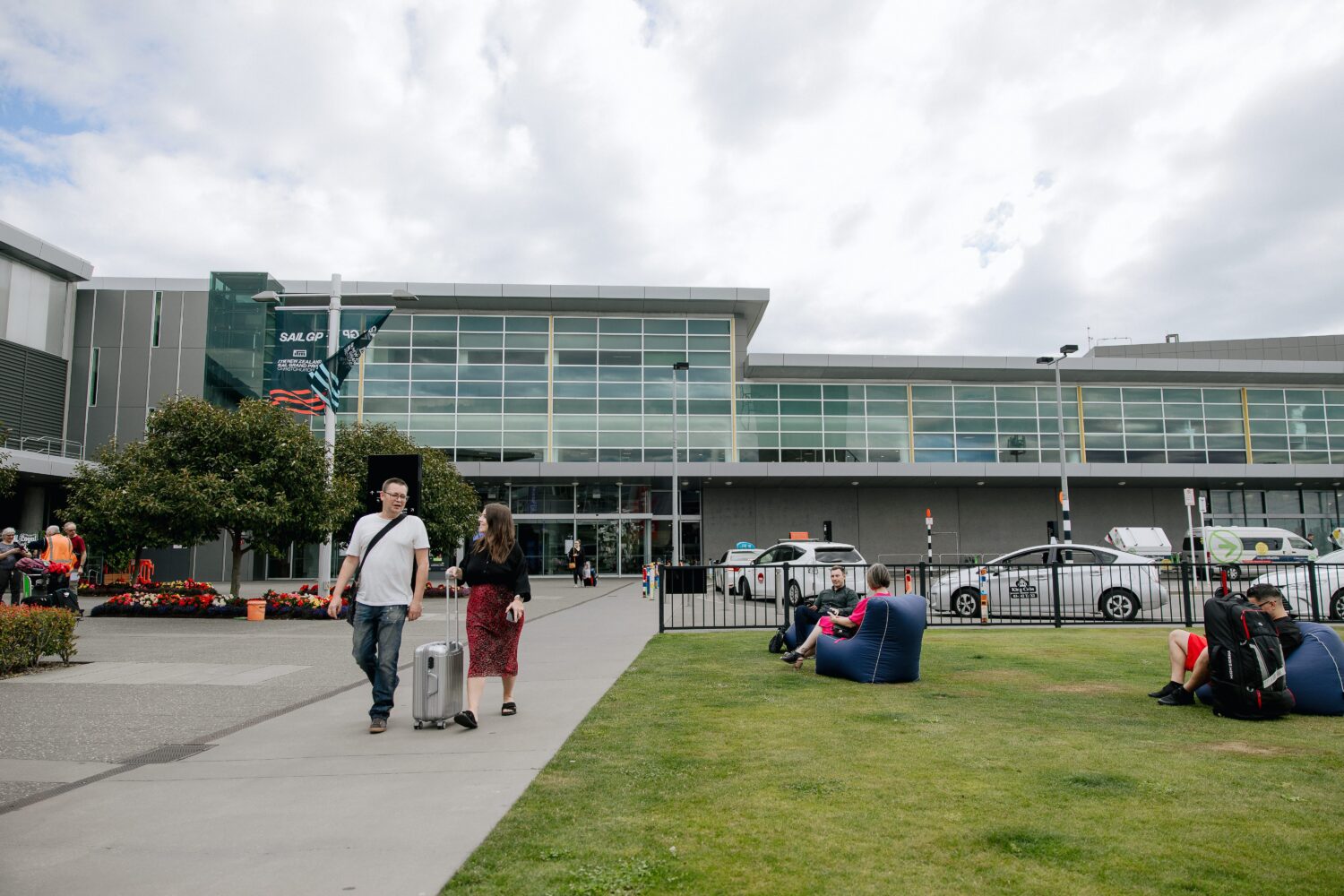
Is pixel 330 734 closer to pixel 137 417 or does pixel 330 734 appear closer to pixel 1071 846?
pixel 1071 846

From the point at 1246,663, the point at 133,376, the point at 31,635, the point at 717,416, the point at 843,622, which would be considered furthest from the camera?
the point at 717,416

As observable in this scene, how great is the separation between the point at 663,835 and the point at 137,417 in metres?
36.8

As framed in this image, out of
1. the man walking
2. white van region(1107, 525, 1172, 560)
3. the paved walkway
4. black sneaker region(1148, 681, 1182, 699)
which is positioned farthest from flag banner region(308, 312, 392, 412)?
white van region(1107, 525, 1172, 560)

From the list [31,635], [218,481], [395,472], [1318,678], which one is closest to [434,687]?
[395,472]

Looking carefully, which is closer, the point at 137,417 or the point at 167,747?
the point at 167,747

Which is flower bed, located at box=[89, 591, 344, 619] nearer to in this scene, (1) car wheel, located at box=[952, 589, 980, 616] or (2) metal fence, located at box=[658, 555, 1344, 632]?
(2) metal fence, located at box=[658, 555, 1344, 632]

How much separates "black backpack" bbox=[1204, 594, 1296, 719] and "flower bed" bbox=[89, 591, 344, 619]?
16.9 metres

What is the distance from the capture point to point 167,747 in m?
Answer: 6.21

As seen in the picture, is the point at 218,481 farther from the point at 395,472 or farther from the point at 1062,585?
the point at 1062,585

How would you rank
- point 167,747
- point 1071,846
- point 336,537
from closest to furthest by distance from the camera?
1. point 1071,846
2. point 167,747
3. point 336,537

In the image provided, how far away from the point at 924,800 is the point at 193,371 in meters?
36.6

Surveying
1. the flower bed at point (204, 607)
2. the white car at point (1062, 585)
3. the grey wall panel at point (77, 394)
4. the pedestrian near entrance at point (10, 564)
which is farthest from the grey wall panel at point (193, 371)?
the white car at point (1062, 585)

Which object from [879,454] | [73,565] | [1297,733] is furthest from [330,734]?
[879,454]

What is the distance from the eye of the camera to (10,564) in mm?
14305
